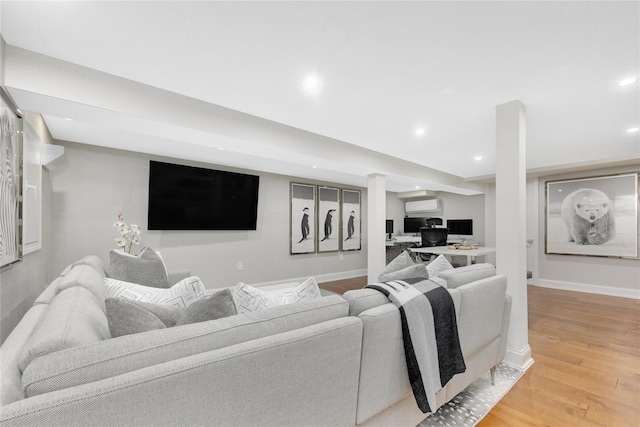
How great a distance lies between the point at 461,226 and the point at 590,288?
2478 millimetres

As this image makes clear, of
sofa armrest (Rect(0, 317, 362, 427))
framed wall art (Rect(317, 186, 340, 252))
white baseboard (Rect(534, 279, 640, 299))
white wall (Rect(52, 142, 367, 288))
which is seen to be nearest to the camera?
sofa armrest (Rect(0, 317, 362, 427))

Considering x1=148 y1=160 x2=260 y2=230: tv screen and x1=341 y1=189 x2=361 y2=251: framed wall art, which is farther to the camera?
x1=341 y1=189 x2=361 y2=251: framed wall art

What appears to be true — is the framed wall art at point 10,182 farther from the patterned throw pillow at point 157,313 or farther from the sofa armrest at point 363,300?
the sofa armrest at point 363,300

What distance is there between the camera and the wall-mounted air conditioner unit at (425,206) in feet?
23.2

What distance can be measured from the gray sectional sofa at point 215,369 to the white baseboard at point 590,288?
5221 mm

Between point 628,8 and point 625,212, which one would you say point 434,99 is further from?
point 625,212

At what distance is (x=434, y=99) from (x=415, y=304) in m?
1.79

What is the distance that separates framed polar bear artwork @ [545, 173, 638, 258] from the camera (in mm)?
4422

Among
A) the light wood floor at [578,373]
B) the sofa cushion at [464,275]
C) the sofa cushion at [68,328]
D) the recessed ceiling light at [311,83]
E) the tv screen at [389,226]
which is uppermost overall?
the recessed ceiling light at [311,83]

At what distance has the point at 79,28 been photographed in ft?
5.01

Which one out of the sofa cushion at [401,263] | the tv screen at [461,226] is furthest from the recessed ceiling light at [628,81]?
the tv screen at [461,226]

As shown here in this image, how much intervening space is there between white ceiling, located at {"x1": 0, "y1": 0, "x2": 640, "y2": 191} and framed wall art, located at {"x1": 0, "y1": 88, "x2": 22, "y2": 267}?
8.6 inches

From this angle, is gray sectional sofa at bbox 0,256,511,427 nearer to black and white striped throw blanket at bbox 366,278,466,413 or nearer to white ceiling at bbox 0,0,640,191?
black and white striped throw blanket at bbox 366,278,466,413

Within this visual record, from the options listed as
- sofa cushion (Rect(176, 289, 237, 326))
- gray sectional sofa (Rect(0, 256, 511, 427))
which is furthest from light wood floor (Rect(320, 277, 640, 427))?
sofa cushion (Rect(176, 289, 237, 326))
